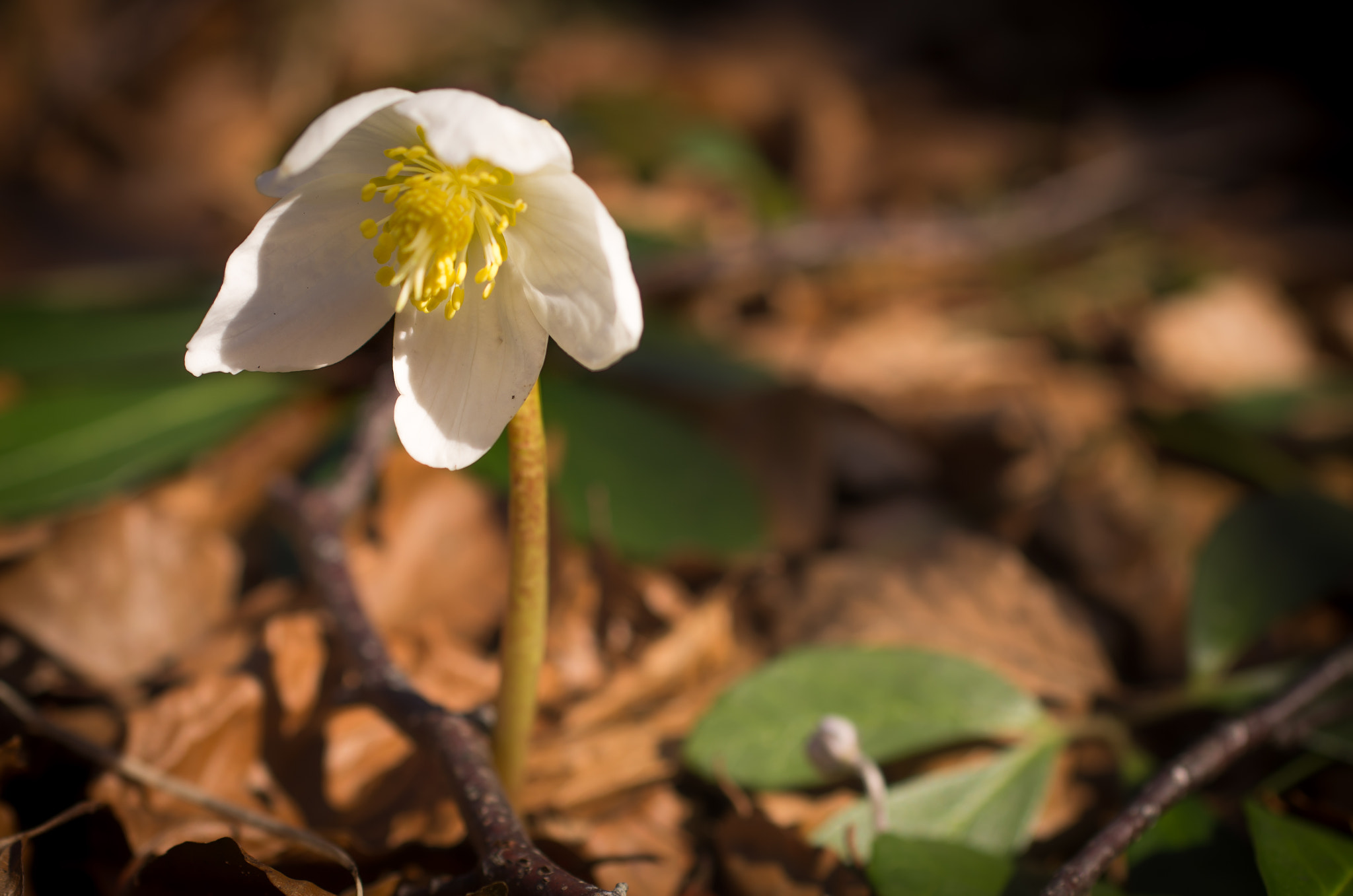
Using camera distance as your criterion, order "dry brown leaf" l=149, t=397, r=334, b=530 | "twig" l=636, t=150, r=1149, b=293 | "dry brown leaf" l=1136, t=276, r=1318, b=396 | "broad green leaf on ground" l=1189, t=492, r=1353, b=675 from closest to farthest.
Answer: "broad green leaf on ground" l=1189, t=492, r=1353, b=675 < "dry brown leaf" l=149, t=397, r=334, b=530 < "twig" l=636, t=150, r=1149, b=293 < "dry brown leaf" l=1136, t=276, r=1318, b=396

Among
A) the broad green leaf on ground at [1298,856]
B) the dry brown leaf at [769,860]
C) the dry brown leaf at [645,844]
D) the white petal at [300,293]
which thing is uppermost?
the white petal at [300,293]

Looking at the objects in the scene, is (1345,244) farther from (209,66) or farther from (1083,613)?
(209,66)

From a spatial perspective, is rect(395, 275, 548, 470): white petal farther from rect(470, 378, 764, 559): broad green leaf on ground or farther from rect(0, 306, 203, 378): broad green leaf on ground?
rect(0, 306, 203, 378): broad green leaf on ground

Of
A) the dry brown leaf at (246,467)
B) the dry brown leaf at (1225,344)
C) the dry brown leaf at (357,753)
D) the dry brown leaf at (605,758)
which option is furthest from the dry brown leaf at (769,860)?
the dry brown leaf at (1225,344)

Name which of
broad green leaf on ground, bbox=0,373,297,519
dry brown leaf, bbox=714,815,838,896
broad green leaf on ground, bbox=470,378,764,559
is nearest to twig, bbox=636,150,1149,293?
broad green leaf on ground, bbox=470,378,764,559

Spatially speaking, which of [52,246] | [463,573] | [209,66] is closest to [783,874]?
[463,573]

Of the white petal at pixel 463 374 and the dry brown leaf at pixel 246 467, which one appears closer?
the white petal at pixel 463 374

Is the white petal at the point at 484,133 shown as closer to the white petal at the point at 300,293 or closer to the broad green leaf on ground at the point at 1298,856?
the white petal at the point at 300,293

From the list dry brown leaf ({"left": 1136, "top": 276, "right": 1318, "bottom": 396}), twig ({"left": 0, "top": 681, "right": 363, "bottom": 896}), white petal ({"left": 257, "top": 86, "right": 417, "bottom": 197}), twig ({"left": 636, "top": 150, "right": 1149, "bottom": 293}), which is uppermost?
white petal ({"left": 257, "top": 86, "right": 417, "bottom": 197})
